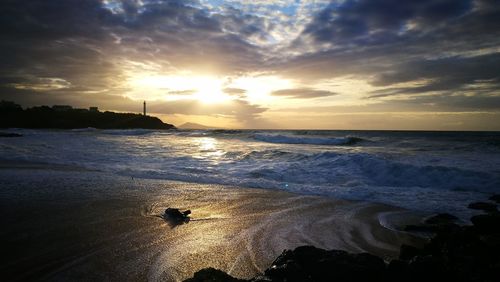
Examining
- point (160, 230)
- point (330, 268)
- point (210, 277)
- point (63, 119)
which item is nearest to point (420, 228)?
point (330, 268)

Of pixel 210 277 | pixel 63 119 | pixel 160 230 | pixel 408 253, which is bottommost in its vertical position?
pixel 160 230

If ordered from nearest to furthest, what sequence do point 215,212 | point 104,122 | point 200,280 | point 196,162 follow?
1. point 200,280
2. point 215,212
3. point 196,162
4. point 104,122

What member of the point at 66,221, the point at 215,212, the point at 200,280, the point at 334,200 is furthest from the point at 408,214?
the point at 66,221

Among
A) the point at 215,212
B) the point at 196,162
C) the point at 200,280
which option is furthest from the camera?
the point at 196,162

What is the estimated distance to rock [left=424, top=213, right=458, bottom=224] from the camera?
5660 mm

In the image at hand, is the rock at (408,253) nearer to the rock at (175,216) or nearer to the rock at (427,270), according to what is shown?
the rock at (427,270)

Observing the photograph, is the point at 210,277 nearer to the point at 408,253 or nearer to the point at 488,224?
the point at 408,253

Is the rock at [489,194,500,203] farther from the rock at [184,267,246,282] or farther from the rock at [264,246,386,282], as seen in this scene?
the rock at [184,267,246,282]

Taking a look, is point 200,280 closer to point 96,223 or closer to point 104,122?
point 96,223

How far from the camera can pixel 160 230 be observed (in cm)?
483

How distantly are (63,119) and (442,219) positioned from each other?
92388 millimetres

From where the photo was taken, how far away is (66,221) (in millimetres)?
5113

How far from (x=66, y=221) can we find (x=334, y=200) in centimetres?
554

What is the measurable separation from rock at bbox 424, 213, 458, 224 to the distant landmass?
87.0 meters
